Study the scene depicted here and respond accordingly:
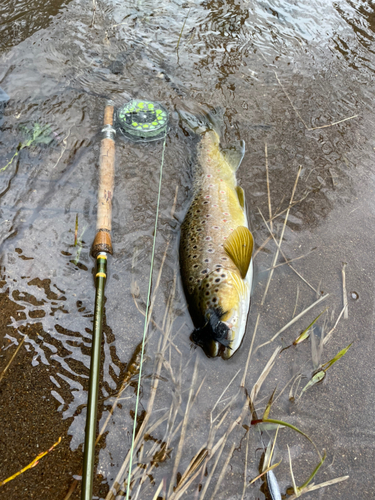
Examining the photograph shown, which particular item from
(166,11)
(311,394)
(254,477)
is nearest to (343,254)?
(311,394)

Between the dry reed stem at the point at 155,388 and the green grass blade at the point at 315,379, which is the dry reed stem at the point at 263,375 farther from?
the dry reed stem at the point at 155,388

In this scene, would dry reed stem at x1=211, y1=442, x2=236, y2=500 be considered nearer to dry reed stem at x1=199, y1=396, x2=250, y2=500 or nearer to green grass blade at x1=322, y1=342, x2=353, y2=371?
dry reed stem at x1=199, y1=396, x2=250, y2=500

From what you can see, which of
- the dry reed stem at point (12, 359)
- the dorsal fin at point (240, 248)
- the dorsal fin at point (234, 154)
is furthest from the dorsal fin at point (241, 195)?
the dry reed stem at point (12, 359)

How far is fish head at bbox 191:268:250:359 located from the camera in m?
2.42

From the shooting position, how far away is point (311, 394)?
2318mm

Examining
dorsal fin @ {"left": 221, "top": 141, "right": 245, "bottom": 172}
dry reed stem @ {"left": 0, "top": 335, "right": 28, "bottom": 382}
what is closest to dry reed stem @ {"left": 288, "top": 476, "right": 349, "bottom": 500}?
dry reed stem @ {"left": 0, "top": 335, "right": 28, "bottom": 382}

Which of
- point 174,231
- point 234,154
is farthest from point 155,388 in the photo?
point 234,154

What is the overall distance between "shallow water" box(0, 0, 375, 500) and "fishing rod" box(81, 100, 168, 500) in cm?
19

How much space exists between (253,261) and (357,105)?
2.75m

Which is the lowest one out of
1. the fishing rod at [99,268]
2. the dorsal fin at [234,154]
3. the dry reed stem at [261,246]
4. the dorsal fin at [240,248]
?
the fishing rod at [99,268]

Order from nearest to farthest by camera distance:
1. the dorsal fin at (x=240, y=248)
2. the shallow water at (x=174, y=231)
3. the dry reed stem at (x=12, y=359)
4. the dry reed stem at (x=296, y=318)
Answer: the shallow water at (x=174, y=231) < the dry reed stem at (x=12, y=359) < the dry reed stem at (x=296, y=318) < the dorsal fin at (x=240, y=248)

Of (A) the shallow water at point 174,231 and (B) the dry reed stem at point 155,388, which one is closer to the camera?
(B) the dry reed stem at point 155,388

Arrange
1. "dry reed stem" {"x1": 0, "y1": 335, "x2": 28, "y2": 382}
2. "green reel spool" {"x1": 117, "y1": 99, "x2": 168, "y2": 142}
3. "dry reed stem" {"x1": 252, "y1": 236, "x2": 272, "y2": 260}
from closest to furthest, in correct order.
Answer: "dry reed stem" {"x1": 0, "y1": 335, "x2": 28, "y2": 382} < "dry reed stem" {"x1": 252, "y1": 236, "x2": 272, "y2": 260} < "green reel spool" {"x1": 117, "y1": 99, "x2": 168, "y2": 142}

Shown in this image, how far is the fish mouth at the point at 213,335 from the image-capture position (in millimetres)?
2406
